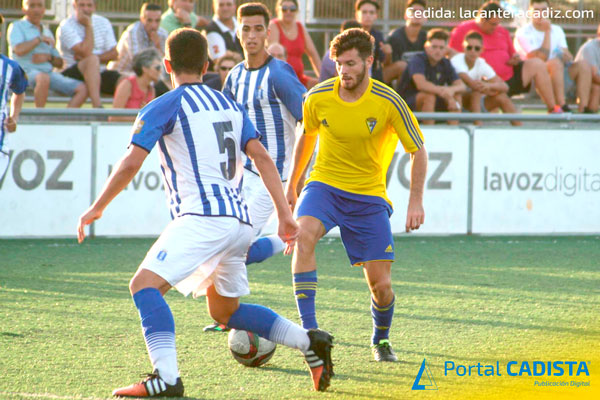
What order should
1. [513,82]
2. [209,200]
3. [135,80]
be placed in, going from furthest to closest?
[513,82] → [135,80] → [209,200]

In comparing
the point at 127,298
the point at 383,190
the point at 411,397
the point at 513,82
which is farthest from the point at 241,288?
the point at 513,82

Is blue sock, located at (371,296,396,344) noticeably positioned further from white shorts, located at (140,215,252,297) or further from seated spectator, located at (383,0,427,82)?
seated spectator, located at (383,0,427,82)

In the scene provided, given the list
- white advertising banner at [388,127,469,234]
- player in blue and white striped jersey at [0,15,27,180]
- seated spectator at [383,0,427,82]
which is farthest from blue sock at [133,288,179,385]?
seated spectator at [383,0,427,82]

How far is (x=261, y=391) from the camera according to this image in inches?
182

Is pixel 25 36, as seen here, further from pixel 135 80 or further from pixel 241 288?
pixel 241 288

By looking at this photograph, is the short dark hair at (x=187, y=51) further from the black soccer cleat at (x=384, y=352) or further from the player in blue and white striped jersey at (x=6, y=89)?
the player in blue and white striped jersey at (x=6, y=89)

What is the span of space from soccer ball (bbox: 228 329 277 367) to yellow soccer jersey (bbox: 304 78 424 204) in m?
1.02

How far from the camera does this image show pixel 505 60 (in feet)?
41.2

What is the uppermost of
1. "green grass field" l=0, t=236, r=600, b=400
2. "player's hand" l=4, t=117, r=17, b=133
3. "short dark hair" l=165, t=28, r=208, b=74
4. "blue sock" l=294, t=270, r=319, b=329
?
"short dark hair" l=165, t=28, r=208, b=74

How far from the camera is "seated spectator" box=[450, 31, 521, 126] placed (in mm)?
11906

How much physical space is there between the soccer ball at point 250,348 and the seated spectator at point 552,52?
28.3ft

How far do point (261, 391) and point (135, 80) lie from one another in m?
6.76

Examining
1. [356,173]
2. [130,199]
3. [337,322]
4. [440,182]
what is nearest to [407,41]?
[440,182]

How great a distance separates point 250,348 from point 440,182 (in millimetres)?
6254
